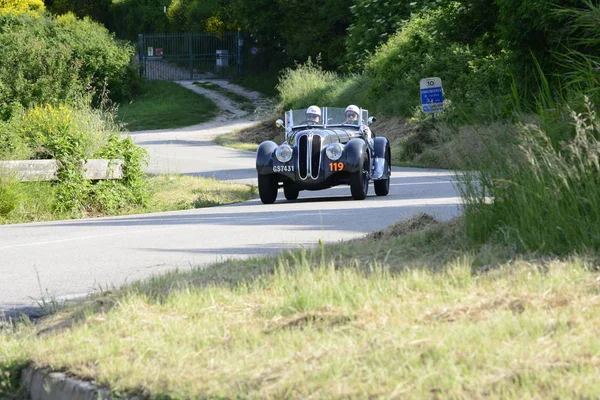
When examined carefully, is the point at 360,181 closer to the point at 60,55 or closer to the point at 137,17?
the point at 60,55

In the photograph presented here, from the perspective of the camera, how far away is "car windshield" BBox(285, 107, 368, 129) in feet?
64.1

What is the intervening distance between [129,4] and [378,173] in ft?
193

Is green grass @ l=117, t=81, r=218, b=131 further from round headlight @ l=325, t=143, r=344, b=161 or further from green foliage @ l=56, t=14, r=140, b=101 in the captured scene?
round headlight @ l=325, t=143, r=344, b=161

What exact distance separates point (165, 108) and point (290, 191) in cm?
3730

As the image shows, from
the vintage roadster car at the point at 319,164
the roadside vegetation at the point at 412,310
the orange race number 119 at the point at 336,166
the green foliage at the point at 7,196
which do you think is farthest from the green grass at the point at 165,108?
the roadside vegetation at the point at 412,310

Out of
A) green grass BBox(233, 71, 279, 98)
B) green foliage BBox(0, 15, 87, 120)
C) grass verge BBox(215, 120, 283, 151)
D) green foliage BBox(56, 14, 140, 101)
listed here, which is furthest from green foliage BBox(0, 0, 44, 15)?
grass verge BBox(215, 120, 283, 151)

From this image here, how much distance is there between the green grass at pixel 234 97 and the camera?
2259 inches

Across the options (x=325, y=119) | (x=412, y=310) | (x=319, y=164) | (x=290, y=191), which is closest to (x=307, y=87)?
(x=325, y=119)

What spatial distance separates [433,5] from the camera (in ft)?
143

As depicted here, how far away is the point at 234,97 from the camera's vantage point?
60.2m

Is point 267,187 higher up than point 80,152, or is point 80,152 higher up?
point 80,152

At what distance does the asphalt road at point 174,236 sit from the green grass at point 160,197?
1.19m

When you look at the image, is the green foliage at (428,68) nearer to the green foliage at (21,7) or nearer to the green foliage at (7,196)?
the green foliage at (7,196)

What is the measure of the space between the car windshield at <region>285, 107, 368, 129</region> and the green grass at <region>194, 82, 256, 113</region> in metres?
36.4
